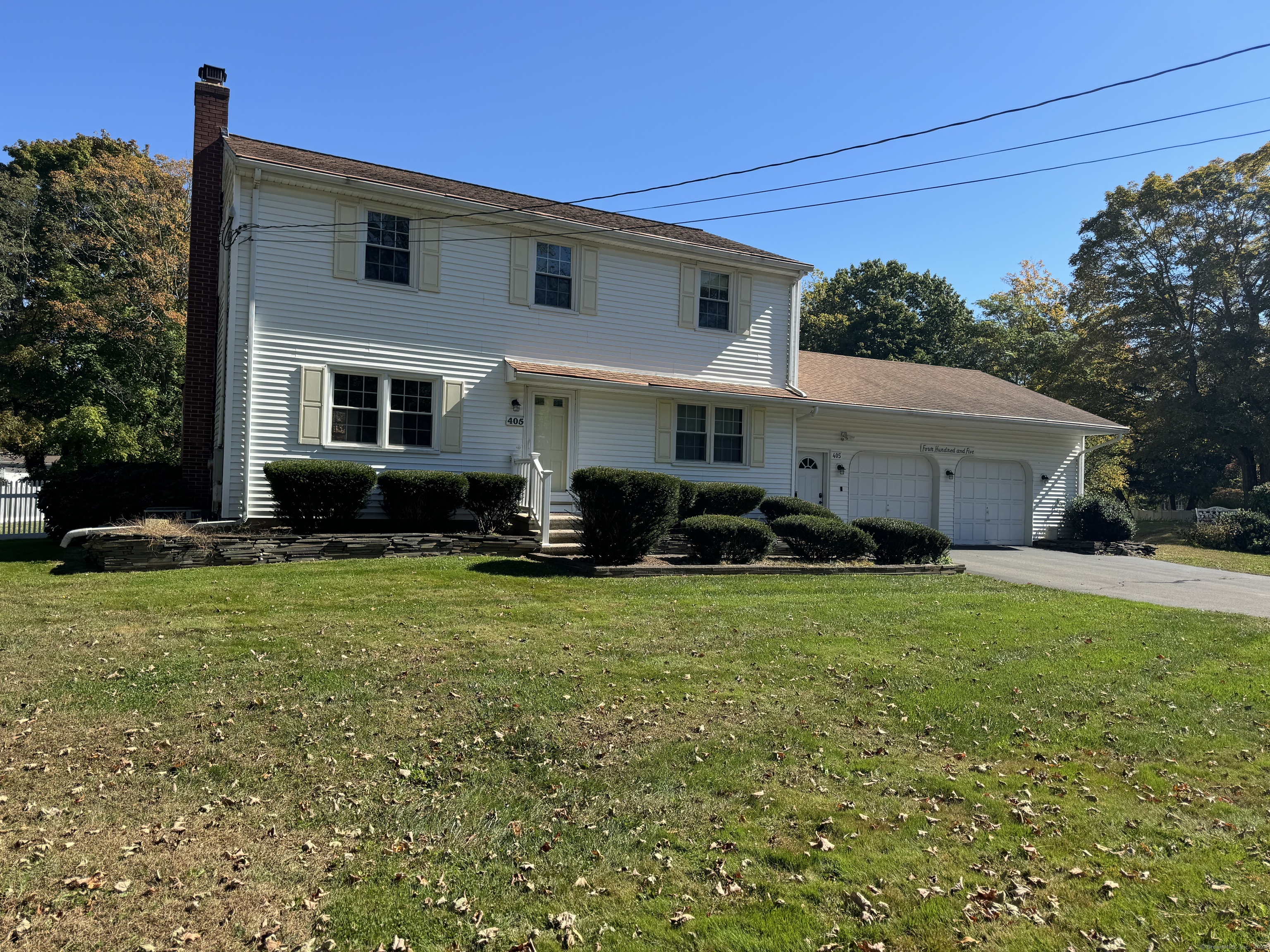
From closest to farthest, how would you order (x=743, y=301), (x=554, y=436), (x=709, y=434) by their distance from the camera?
(x=554, y=436) → (x=709, y=434) → (x=743, y=301)

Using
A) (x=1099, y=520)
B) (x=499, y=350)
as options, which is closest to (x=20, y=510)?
(x=499, y=350)

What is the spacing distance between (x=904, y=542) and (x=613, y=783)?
10330 mm

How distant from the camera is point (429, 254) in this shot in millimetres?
14523

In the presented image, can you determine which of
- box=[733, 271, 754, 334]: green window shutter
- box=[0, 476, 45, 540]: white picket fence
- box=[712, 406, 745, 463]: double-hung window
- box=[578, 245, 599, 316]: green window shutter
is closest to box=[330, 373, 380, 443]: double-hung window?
box=[578, 245, 599, 316]: green window shutter

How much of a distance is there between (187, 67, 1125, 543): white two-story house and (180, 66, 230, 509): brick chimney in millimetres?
47

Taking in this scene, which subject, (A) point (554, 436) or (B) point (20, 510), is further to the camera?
(B) point (20, 510)

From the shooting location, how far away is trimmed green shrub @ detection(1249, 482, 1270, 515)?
23.9 metres

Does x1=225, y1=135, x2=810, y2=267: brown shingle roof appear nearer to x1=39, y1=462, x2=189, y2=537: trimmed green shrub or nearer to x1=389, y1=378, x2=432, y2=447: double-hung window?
x1=389, y1=378, x2=432, y2=447: double-hung window

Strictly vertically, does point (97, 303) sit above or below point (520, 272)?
above

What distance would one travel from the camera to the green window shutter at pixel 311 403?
44.0ft

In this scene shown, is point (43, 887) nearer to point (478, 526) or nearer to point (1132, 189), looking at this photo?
point (478, 526)

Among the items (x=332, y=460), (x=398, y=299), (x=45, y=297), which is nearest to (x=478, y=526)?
(x=332, y=460)

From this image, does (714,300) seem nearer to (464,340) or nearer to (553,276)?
(553,276)

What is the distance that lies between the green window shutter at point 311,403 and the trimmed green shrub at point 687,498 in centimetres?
640
